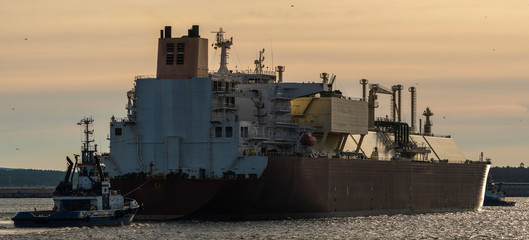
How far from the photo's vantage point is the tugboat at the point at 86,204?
7144cm

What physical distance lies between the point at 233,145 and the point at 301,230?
928 cm

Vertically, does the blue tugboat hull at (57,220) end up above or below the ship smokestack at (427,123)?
below

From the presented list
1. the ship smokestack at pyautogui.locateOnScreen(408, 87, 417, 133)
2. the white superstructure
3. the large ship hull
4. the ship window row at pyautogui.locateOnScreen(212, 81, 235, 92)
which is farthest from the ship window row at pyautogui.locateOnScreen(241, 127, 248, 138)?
the ship smokestack at pyautogui.locateOnScreen(408, 87, 417, 133)

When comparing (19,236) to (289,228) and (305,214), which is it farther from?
(305,214)

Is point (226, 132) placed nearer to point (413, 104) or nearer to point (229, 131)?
point (229, 131)

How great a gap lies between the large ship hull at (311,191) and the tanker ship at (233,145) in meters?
0.08

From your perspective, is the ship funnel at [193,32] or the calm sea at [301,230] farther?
the ship funnel at [193,32]

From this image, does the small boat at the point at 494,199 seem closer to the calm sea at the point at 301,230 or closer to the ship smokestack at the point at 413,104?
the ship smokestack at the point at 413,104

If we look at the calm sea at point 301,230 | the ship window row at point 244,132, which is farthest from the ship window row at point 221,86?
the calm sea at point 301,230

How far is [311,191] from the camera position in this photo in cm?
8506

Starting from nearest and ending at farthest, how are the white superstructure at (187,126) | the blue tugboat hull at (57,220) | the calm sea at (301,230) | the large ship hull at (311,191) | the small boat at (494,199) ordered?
the calm sea at (301,230)
the blue tugboat hull at (57,220)
the large ship hull at (311,191)
the white superstructure at (187,126)
the small boat at (494,199)

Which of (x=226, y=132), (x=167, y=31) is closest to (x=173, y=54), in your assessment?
(x=167, y=31)

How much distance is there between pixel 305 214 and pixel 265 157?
7210 mm

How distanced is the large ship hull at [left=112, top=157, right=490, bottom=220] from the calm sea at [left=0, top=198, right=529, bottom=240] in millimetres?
1149
